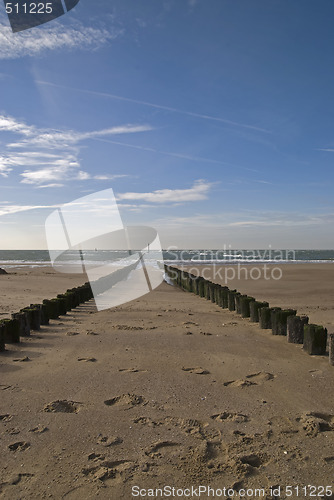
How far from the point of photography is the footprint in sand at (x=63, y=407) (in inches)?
154

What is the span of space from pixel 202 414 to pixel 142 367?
1.56 meters

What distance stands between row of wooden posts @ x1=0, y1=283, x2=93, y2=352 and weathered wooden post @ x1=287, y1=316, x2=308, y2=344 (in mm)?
4555

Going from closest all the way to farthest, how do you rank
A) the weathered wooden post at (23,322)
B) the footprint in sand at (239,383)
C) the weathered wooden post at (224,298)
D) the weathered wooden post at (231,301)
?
the footprint in sand at (239,383)
the weathered wooden post at (23,322)
the weathered wooden post at (231,301)
the weathered wooden post at (224,298)

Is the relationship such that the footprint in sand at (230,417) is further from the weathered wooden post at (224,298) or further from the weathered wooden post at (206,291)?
the weathered wooden post at (206,291)

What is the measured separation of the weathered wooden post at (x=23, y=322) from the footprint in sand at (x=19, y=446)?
12.1ft

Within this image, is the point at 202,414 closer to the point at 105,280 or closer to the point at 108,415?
the point at 108,415

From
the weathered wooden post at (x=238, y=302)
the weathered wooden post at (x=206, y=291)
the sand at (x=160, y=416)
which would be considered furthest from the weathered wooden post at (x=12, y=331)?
the weathered wooden post at (x=206, y=291)

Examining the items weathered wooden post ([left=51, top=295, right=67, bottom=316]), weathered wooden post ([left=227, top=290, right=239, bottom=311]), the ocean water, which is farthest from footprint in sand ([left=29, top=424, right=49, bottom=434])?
the ocean water

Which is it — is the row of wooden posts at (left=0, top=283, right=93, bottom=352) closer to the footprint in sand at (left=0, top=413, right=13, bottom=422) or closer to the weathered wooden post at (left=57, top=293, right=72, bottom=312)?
the weathered wooden post at (left=57, top=293, right=72, bottom=312)

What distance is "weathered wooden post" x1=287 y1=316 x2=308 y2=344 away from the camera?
6.54m

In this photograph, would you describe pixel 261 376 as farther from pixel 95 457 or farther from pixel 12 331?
pixel 12 331

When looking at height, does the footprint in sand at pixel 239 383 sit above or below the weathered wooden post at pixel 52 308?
below

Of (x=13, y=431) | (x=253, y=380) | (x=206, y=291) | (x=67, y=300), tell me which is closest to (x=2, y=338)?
(x=13, y=431)

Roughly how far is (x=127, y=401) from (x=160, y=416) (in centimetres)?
49
